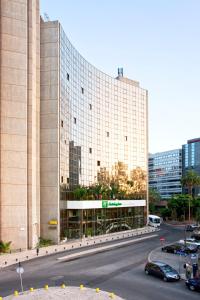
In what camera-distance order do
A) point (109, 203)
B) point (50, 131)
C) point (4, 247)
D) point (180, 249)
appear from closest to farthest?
point (180, 249)
point (4, 247)
point (50, 131)
point (109, 203)

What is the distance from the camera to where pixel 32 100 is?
6047cm

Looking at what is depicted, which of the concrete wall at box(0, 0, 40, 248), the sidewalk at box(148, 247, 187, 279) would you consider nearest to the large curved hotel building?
the concrete wall at box(0, 0, 40, 248)

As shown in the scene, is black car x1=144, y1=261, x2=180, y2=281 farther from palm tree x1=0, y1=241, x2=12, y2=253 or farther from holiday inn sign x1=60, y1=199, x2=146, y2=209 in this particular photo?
holiday inn sign x1=60, y1=199, x2=146, y2=209

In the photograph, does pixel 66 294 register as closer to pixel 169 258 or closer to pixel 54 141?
pixel 169 258

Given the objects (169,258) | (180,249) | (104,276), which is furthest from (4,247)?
(180,249)

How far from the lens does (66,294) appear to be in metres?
32.0

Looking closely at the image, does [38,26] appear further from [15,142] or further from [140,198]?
[140,198]

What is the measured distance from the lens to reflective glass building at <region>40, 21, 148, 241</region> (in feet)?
218

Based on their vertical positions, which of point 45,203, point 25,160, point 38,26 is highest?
point 38,26

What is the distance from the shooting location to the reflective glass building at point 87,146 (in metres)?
66.3

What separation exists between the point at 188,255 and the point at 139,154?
4974 cm

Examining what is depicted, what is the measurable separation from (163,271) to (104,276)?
6.28m

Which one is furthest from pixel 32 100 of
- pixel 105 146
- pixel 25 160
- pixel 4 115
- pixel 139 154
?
pixel 139 154

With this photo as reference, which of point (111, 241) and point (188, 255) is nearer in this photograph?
point (188, 255)
